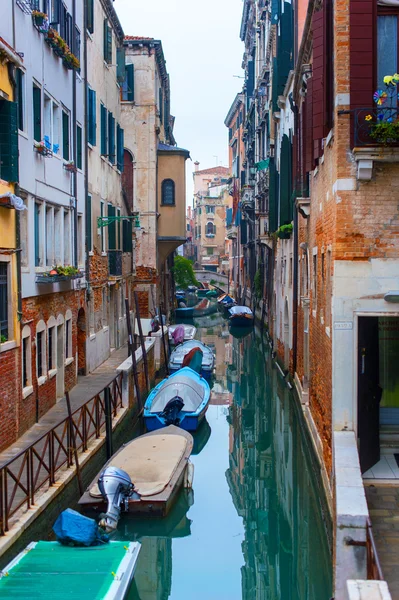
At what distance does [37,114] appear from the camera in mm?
11758

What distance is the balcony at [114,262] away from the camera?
19.7 meters

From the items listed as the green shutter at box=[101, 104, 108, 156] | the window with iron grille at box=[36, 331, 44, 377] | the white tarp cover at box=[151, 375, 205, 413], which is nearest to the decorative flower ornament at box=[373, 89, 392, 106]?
the window with iron grille at box=[36, 331, 44, 377]

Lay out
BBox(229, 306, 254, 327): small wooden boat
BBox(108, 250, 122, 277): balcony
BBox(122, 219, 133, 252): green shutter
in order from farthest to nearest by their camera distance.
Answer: BBox(229, 306, 254, 327): small wooden boat < BBox(122, 219, 133, 252): green shutter < BBox(108, 250, 122, 277): balcony

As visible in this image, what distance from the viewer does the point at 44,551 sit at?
23.0 ft

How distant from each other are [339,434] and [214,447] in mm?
7132

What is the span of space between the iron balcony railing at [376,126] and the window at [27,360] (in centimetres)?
600

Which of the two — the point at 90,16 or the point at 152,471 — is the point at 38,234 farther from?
the point at 90,16

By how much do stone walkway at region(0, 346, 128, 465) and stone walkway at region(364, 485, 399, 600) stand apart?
442cm

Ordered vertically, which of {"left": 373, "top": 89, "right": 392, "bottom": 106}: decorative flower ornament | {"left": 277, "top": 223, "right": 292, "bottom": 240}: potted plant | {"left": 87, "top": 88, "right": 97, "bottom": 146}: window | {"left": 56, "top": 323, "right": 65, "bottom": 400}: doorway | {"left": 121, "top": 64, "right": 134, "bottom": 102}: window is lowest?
{"left": 56, "top": 323, "right": 65, "bottom": 400}: doorway

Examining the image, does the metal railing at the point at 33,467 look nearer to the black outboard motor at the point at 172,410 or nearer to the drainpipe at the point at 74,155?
the black outboard motor at the point at 172,410

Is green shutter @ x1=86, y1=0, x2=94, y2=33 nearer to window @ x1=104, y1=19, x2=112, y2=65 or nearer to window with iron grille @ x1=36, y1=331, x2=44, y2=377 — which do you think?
window @ x1=104, y1=19, x2=112, y2=65

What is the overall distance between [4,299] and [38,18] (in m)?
4.50

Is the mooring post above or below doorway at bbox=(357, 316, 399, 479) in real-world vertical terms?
below

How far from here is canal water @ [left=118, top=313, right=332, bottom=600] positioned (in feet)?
26.1
